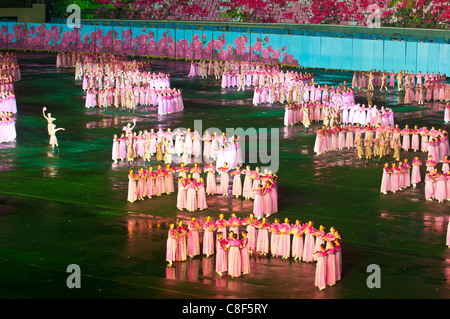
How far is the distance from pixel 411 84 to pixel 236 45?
68.4 feet

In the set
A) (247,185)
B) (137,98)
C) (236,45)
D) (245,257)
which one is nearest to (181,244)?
(245,257)

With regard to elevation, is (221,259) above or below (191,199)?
below

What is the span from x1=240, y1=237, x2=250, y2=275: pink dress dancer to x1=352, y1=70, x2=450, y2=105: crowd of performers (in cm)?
2700

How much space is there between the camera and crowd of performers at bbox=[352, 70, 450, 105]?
145 ft

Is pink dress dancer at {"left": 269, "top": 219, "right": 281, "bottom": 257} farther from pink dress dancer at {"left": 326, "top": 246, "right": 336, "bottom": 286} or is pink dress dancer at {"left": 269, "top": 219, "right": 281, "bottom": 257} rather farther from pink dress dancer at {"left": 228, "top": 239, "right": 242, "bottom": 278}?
pink dress dancer at {"left": 326, "top": 246, "right": 336, "bottom": 286}

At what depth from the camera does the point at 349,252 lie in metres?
20.7

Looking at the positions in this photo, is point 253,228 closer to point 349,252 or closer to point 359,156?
point 349,252

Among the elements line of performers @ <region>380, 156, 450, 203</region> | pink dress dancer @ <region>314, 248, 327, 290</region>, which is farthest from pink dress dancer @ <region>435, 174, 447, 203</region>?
pink dress dancer @ <region>314, 248, 327, 290</region>

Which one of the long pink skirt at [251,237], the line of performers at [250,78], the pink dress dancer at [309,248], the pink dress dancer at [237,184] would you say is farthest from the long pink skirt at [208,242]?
the line of performers at [250,78]

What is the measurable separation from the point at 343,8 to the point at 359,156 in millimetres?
33487

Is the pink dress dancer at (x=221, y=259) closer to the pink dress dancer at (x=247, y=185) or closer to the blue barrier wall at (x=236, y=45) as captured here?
the pink dress dancer at (x=247, y=185)

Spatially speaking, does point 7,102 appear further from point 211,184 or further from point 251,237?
point 251,237

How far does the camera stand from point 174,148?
31391mm
